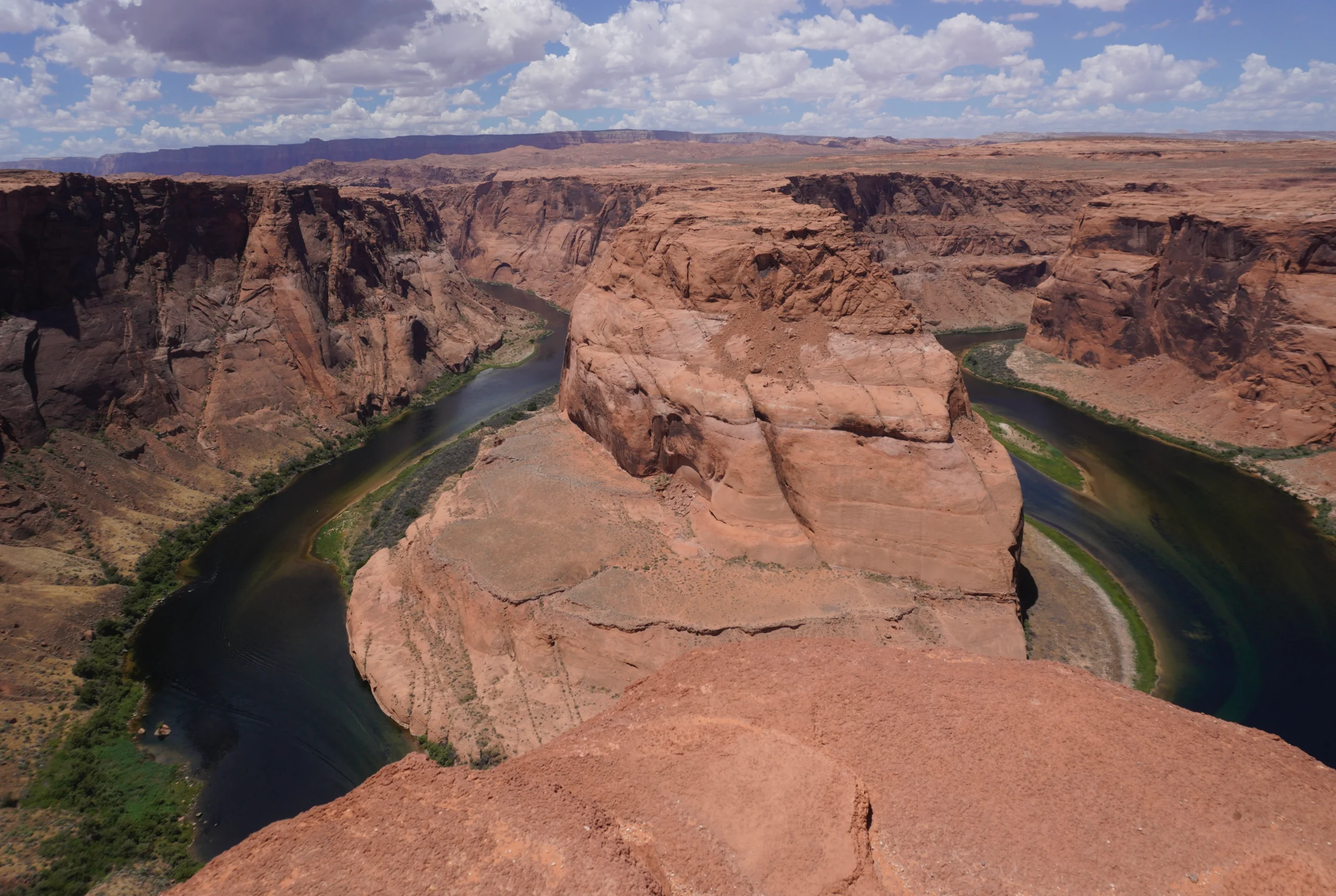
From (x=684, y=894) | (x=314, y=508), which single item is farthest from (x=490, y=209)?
(x=684, y=894)

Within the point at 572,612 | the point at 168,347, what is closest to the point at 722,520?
the point at 572,612

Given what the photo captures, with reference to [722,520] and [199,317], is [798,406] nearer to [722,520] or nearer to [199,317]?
[722,520]

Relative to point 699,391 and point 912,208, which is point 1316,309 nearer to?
point 699,391

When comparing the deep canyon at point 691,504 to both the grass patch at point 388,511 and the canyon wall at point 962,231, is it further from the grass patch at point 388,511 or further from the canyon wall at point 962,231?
the canyon wall at point 962,231

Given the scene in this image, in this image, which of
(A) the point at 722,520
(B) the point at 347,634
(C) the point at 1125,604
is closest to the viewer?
(A) the point at 722,520

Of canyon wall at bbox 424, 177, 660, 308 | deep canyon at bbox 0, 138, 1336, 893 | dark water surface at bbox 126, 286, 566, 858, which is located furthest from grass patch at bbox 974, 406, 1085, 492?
canyon wall at bbox 424, 177, 660, 308

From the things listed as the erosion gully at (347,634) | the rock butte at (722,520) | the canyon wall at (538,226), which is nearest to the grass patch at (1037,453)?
the erosion gully at (347,634)

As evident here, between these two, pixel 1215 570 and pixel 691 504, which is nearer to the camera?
pixel 691 504
